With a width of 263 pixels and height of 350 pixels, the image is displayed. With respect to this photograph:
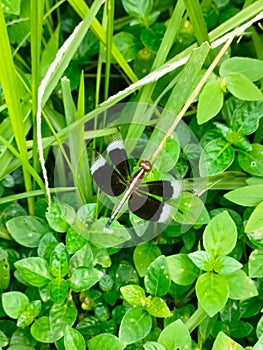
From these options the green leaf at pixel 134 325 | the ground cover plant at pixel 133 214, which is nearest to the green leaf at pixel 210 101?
the ground cover plant at pixel 133 214

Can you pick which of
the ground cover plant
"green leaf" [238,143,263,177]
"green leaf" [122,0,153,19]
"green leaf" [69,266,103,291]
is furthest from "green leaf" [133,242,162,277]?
"green leaf" [122,0,153,19]

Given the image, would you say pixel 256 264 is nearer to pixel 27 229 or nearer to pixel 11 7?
pixel 27 229

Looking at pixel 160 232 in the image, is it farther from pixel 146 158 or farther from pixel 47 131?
pixel 47 131

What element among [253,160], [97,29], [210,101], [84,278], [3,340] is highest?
[97,29]

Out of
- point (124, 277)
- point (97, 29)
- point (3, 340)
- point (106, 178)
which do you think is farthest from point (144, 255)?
point (97, 29)

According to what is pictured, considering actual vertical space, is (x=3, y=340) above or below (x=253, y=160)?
below

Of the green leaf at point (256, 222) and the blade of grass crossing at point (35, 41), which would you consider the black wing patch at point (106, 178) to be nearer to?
the blade of grass crossing at point (35, 41)

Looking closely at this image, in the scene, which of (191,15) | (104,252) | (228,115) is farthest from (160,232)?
(191,15)

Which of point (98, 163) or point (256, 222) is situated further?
point (98, 163)
